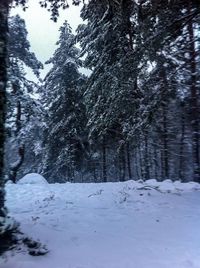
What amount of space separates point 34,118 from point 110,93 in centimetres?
1091

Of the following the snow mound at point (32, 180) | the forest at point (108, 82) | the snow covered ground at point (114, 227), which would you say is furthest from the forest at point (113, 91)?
the snow mound at point (32, 180)

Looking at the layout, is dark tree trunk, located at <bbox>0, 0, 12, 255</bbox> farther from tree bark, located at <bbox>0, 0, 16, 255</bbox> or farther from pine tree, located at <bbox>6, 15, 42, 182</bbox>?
pine tree, located at <bbox>6, 15, 42, 182</bbox>

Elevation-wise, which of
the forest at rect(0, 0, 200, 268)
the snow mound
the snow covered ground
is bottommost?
the snow covered ground

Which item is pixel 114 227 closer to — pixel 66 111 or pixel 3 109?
pixel 3 109

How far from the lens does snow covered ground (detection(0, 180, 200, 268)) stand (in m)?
6.30

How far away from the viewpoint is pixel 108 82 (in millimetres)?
15984

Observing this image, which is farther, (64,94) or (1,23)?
(64,94)

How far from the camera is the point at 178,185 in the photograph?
13789 millimetres

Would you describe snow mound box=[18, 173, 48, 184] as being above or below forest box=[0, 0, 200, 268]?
below

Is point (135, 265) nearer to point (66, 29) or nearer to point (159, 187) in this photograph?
point (159, 187)

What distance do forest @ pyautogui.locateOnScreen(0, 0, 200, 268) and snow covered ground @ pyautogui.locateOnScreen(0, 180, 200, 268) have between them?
0.76 m

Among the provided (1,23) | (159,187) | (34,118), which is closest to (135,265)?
(1,23)

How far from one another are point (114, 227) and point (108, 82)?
28.5 feet

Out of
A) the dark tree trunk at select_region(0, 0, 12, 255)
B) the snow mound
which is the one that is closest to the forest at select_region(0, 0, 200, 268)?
the dark tree trunk at select_region(0, 0, 12, 255)
